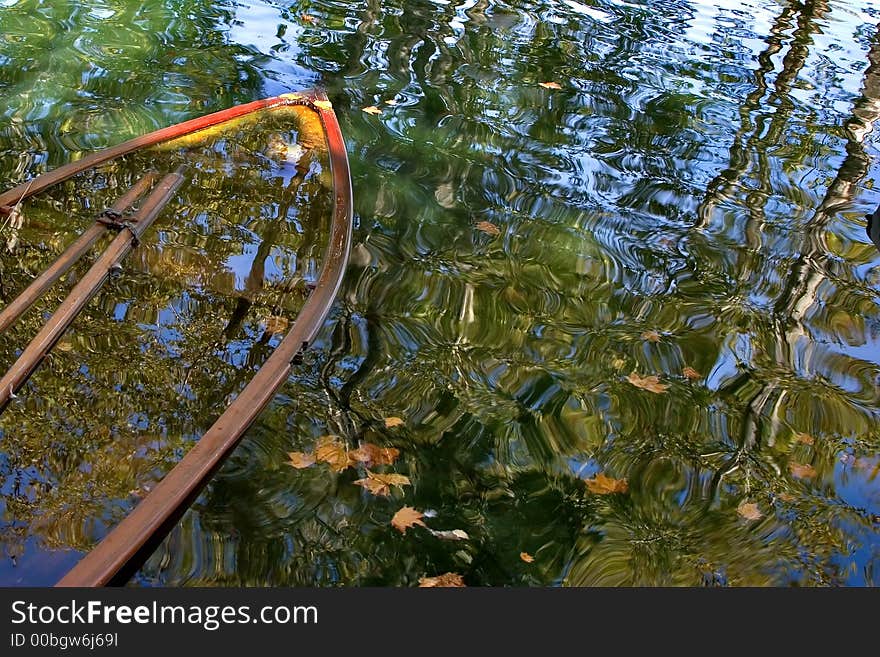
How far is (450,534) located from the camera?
3877 mm

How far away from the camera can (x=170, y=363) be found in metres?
4.53

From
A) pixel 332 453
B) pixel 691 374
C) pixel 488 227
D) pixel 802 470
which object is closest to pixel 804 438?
pixel 802 470

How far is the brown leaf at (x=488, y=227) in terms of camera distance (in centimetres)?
654

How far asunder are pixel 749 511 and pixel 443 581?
157cm

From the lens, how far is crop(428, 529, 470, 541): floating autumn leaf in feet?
12.7

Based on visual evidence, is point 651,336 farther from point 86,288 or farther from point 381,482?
point 86,288

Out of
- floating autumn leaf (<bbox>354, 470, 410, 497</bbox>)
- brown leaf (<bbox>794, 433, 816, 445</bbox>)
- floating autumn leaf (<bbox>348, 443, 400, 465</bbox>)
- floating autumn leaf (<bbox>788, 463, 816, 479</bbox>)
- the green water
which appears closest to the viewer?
the green water

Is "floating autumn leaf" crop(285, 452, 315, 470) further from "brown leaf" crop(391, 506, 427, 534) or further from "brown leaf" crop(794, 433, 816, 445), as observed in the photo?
"brown leaf" crop(794, 433, 816, 445)

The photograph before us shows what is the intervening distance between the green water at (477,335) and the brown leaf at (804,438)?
1.7 inches

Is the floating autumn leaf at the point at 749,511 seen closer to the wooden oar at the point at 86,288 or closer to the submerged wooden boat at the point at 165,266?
the submerged wooden boat at the point at 165,266

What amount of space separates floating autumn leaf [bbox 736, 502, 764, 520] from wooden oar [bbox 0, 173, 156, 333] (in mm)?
3473

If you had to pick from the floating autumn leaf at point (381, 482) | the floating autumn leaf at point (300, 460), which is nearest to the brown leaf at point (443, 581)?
the floating autumn leaf at point (381, 482)

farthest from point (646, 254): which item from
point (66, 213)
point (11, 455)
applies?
point (11, 455)

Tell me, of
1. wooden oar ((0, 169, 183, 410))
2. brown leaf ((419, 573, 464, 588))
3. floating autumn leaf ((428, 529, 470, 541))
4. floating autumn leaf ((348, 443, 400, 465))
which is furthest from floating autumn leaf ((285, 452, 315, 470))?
wooden oar ((0, 169, 183, 410))
